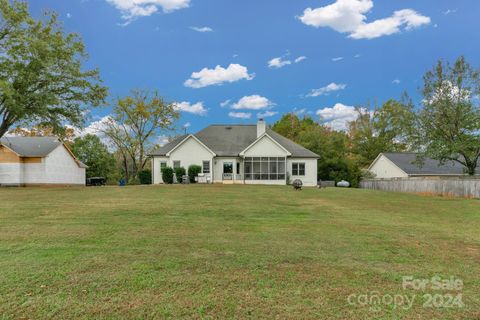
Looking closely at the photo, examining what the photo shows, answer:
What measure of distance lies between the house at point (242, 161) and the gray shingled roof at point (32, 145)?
1208 centimetres

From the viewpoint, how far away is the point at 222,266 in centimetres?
438

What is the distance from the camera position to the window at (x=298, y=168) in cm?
2795

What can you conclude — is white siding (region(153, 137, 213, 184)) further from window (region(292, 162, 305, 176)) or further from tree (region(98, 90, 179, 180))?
tree (region(98, 90, 179, 180))

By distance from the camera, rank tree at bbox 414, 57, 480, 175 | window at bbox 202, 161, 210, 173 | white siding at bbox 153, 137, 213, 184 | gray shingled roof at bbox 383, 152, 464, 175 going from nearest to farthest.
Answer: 1. tree at bbox 414, 57, 480, 175
2. white siding at bbox 153, 137, 213, 184
3. window at bbox 202, 161, 210, 173
4. gray shingled roof at bbox 383, 152, 464, 175

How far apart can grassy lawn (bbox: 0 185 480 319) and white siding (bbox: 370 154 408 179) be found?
27.9 meters

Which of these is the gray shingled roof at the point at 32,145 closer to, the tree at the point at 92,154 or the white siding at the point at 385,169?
the tree at the point at 92,154

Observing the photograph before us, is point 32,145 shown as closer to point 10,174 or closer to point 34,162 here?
point 34,162

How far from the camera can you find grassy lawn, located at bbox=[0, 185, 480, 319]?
3.15 metres

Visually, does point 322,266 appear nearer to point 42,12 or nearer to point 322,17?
point 322,17

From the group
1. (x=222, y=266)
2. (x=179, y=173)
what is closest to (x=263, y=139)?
(x=179, y=173)

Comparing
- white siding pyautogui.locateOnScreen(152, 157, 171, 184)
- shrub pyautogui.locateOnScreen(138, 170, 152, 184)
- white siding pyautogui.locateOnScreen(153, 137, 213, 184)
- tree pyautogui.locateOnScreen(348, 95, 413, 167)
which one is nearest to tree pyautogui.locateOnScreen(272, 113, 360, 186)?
tree pyautogui.locateOnScreen(348, 95, 413, 167)

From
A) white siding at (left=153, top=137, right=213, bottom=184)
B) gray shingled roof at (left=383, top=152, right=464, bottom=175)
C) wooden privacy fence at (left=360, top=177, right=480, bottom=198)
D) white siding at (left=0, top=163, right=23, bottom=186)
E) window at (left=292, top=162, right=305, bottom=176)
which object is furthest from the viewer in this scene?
gray shingled roof at (left=383, top=152, right=464, bottom=175)

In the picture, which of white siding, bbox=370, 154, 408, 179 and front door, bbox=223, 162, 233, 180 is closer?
front door, bbox=223, 162, 233, 180

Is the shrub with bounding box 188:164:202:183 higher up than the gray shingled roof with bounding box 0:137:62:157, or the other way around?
the gray shingled roof with bounding box 0:137:62:157
